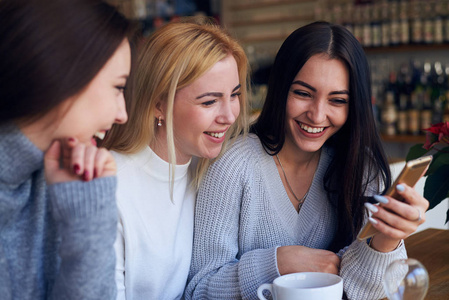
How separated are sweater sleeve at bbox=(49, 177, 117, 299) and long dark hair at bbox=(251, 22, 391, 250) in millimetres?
703

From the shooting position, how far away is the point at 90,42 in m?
0.87

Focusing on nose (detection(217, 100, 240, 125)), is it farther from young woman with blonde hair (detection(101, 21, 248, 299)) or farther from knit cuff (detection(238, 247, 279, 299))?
knit cuff (detection(238, 247, 279, 299))

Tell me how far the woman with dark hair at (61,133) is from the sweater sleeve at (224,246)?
370 mm

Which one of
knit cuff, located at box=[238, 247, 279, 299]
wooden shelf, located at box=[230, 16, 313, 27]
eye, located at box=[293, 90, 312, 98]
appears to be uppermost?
wooden shelf, located at box=[230, 16, 313, 27]

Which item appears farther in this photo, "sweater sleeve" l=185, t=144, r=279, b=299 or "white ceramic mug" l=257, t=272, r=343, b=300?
"sweater sleeve" l=185, t=144, r=279, b=299

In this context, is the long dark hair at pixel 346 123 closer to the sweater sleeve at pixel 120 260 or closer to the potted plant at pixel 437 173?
the potted plant at pixel 437 173

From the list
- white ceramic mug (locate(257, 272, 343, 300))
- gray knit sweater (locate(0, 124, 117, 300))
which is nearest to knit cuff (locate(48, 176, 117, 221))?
gray knit sweater (locate(0, 124, 117, 300))

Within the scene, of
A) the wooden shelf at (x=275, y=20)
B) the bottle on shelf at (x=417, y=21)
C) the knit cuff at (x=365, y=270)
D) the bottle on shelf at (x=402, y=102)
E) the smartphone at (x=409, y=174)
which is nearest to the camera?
the smartphone at (x=409, y=174)

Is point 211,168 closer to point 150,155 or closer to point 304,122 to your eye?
point 150,155

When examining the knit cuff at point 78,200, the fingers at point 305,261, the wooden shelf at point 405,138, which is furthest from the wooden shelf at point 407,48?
the knit cuff at point 78,200

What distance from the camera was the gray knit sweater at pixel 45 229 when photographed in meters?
0.87

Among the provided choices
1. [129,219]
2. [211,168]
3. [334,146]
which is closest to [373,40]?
[334,146]

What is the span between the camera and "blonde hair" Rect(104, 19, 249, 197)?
1.28m

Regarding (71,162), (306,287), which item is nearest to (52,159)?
(71,162)
